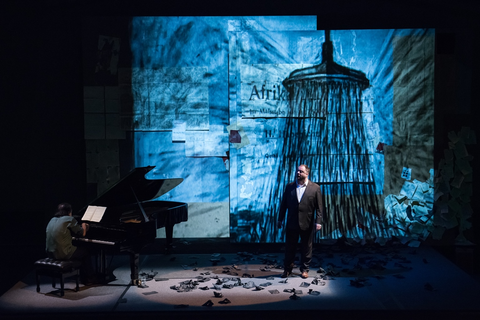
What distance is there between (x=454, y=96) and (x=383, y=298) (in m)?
3.62

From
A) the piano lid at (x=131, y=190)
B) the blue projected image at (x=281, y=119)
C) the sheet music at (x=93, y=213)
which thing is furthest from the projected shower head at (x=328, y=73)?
the sheet music at (x=93, y=213)

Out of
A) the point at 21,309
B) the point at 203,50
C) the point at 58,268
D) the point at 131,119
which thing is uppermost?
the point at 203,50

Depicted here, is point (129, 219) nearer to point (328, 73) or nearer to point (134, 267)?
point (134, 267)

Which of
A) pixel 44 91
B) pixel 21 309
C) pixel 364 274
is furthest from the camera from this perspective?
pixel 44 91

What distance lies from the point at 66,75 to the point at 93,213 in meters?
2.66

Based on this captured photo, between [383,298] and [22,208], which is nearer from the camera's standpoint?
[383,298]

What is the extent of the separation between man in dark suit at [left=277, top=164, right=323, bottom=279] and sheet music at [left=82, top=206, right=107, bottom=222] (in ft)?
7.50

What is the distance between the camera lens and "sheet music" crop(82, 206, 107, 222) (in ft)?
18.6

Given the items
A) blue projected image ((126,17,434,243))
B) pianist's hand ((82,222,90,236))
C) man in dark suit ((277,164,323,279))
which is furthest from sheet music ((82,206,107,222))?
man in dark suit ((277,164,323,279))

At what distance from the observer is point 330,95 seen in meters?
7.29

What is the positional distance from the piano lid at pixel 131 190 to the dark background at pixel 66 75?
160cm

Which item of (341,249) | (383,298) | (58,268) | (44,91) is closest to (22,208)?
(44,91)

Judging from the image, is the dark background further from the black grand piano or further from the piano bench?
the piano bench

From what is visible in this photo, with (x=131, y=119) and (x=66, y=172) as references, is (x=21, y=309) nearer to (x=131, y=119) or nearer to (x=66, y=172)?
(x=66, y=172)
